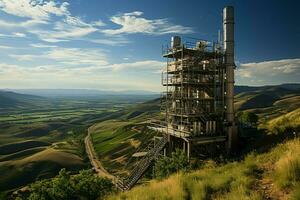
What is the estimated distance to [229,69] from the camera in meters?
42.7

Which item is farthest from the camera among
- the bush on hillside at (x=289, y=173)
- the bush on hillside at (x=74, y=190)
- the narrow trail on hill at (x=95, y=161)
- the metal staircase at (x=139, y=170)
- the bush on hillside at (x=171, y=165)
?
the narrow trail on hill at (x=95, y=161)

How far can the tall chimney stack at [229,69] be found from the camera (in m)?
41.7

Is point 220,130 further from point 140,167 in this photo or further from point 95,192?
point 95,192

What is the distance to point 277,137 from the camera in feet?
113

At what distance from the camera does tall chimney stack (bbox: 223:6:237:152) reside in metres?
41.7

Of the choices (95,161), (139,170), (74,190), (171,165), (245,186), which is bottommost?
(95,161)

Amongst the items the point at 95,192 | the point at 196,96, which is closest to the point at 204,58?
the point at 196,96

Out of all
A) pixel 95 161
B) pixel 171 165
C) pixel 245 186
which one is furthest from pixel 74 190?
pixel 95 161

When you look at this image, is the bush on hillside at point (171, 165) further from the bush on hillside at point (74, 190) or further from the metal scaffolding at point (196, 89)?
the bush on hillside at point (74, 190)

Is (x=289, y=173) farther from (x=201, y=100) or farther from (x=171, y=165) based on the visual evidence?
(x=201, y=100)

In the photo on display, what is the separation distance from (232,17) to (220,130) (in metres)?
17.2

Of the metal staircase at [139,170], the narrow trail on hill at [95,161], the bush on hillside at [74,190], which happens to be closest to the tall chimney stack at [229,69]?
the metal staircase at [139,170]

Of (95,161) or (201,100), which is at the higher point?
(201,100)

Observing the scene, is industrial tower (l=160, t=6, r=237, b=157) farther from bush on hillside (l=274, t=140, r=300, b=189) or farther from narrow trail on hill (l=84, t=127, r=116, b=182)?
narrow trail on hill (l=84, t=127, r=116, b=182)
